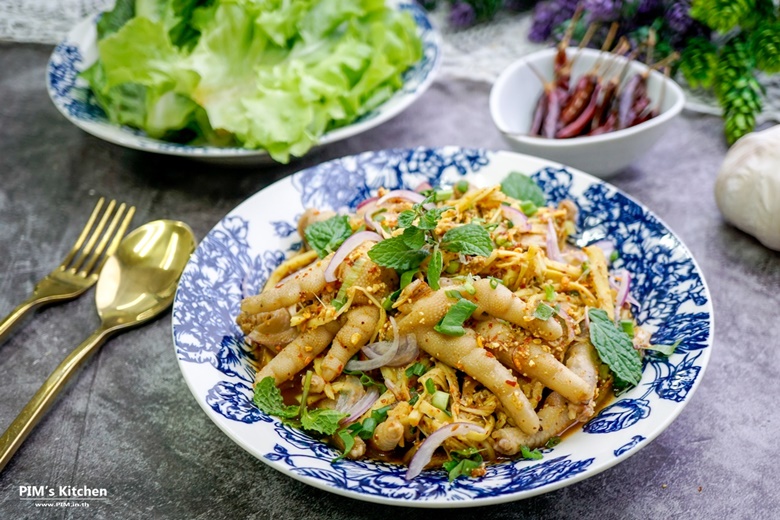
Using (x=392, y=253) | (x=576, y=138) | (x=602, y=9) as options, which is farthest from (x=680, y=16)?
(x=392, y=253)

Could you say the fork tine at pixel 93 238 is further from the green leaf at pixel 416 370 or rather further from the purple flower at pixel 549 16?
the purple flower at pixel 549 16

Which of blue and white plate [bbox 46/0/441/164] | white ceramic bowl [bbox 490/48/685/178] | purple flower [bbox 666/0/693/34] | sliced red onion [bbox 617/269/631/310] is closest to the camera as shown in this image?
sliced red onion [bbox 617/269/631/310]

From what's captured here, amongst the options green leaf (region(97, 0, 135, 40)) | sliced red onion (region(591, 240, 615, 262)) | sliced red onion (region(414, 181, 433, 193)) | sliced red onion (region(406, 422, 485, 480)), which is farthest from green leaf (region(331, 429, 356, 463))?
green leaf (region(97, 0, 135, 40))

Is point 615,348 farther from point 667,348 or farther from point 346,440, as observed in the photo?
point 346,440

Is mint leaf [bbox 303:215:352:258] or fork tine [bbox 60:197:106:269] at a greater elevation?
mint leaf [bbox 303:215:352:258]

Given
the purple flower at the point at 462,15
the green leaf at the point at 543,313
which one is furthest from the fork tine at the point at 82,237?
the purple flower at the point at 462,15

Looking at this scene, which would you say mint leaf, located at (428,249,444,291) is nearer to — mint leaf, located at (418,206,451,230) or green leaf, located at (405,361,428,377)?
mint leaf, located at (418,206,451,230)
